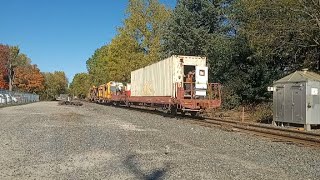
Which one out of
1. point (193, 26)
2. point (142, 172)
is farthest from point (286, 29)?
point (142, 172)

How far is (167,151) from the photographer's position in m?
11.8

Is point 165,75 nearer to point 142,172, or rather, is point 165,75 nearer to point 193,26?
point 193,26

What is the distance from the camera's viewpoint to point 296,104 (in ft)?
63.8

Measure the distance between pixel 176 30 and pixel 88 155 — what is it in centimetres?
3010

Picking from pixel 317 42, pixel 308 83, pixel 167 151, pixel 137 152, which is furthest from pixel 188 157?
pixel 317 42

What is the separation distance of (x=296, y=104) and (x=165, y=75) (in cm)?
1030

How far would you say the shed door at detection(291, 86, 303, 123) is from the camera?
63.0 feet

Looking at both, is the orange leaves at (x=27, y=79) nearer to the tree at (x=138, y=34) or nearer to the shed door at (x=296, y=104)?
the tree at (x=138, y=34)

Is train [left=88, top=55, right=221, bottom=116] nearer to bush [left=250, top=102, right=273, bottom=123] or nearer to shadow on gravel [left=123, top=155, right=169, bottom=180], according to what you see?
bush [left=250, top=102, right=273, bottom=123]

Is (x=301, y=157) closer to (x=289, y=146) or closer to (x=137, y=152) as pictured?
(x=289, y=146)

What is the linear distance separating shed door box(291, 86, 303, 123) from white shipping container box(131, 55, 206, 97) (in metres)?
7.78

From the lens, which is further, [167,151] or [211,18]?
[211,18]

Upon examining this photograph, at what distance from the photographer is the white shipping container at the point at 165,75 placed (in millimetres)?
25672

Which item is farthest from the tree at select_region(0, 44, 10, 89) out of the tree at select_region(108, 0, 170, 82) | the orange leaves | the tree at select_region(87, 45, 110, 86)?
the tree at select_region(108, 0, 170, 82)
